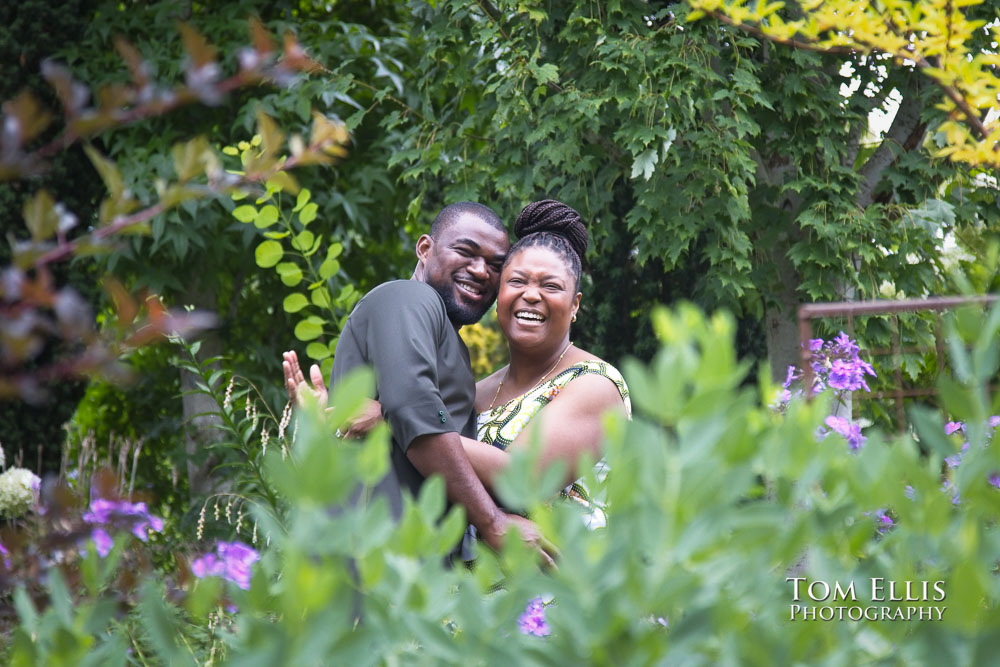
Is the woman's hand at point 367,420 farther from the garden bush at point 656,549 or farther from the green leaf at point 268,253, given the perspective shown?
the green leaf at point 268,253

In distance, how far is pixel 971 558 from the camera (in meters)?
0.88

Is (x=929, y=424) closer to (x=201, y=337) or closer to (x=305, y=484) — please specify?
(x=305, y=484)

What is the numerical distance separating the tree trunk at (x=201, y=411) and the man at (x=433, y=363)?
9.97ft

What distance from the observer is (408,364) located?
232 cm

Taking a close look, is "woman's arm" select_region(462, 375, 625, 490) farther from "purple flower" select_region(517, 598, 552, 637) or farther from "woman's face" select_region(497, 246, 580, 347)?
"purple flower" select_region(517, 598, 552, 637)

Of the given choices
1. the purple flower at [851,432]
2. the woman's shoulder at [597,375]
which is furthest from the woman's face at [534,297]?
the purple flower at [851,432]

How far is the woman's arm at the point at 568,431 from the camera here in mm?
2436

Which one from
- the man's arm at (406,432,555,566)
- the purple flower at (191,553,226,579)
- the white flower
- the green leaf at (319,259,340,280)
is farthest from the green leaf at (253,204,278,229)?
the purple flower at (191,553,226,579)

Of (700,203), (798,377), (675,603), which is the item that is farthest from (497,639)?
(700,203)

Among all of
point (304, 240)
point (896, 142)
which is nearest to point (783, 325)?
point (896, 142)

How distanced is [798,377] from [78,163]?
13.5ft

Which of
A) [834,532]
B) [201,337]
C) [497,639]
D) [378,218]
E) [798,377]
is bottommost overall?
[497,639]

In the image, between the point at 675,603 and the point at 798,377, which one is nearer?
the point at 675,603

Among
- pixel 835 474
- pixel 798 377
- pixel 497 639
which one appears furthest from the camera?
pixel 798 377
